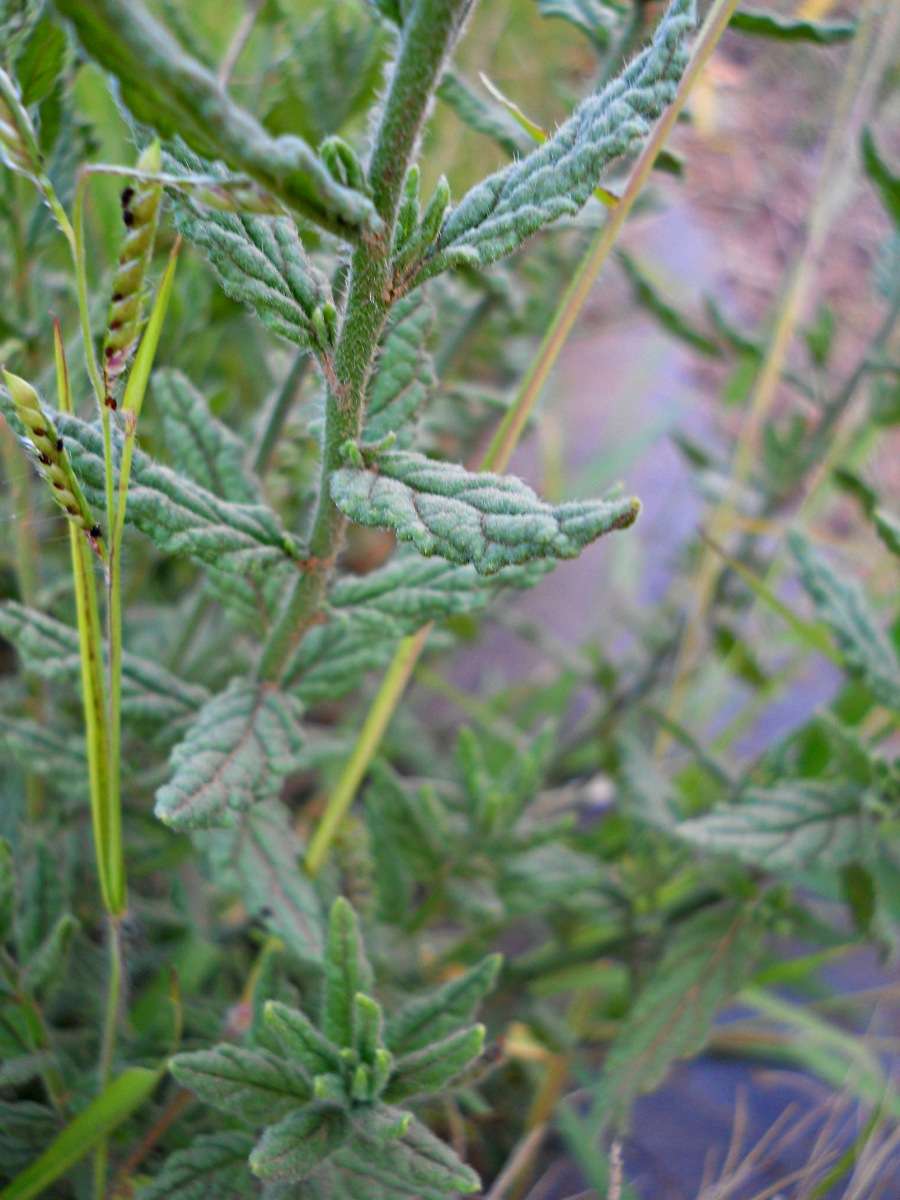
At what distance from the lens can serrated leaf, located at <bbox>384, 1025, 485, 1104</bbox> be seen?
0.63 meters

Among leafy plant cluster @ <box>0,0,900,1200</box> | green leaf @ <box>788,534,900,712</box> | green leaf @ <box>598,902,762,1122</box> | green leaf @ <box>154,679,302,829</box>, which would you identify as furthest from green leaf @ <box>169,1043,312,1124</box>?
green leaf @ <box>788,534,900,712</box>

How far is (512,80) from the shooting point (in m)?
2.02

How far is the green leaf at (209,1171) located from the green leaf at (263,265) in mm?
513

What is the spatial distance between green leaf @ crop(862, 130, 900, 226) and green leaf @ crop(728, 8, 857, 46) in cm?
12

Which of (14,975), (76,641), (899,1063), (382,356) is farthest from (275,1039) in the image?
(899,1063)

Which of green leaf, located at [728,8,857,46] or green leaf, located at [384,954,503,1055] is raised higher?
green leaf, located at [728,8,857,46]

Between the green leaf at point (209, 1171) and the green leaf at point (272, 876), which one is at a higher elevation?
the green leaf at point (272, 876)

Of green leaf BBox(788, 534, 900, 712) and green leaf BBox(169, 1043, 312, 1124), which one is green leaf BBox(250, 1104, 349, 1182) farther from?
green leaf BBox(788, 534, 900, 712)

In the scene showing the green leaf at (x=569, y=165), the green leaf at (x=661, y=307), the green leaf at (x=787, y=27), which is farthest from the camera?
the green leaf at (x=661, y=307)

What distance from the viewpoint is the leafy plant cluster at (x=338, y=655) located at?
50 centimetres

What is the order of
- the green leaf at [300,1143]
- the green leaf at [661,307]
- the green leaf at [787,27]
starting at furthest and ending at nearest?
the green leaf at [661,307]
the green leaf at [787,27]
the green leaf at [300,1143]

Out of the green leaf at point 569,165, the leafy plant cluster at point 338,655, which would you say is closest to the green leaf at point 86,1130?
the leafy plant cluster at point 338,655

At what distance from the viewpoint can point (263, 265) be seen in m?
0.53

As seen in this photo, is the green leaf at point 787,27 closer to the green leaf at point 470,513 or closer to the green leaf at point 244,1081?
the green leaf at point 470,513
